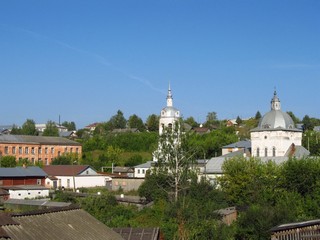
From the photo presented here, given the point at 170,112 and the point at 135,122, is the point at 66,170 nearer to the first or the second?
the point at 170,112

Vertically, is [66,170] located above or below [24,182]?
above

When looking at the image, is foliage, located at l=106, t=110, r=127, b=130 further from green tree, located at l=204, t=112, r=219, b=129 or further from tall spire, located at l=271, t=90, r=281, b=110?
tall spire, located at l=271, t=90, r=281, b=110

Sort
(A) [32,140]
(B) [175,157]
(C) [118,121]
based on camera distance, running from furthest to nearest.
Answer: (C) [118,121], (A) [32,140], (B) [175,157]

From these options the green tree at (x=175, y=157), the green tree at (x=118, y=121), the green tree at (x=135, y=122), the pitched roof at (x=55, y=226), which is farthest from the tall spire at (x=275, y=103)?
the green tree at (x=118, y=121)

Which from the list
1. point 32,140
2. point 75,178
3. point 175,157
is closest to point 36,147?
point 32,140

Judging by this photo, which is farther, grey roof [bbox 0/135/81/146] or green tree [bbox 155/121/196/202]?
grey roof [bbox 0/135/81/146]

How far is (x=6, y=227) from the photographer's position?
52.1 ft

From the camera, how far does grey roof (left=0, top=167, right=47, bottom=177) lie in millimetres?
50537

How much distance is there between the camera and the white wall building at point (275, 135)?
172 ft

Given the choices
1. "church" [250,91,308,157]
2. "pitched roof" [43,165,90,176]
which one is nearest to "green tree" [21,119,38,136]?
"pitched roof" [43,165,90,176]

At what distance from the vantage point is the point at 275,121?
173ft

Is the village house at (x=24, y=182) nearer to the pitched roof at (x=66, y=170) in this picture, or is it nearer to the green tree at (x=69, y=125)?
the pitched roof at (x=66, y=170)

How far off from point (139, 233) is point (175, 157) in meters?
18.6

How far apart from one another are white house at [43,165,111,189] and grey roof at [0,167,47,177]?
10.9 feet
